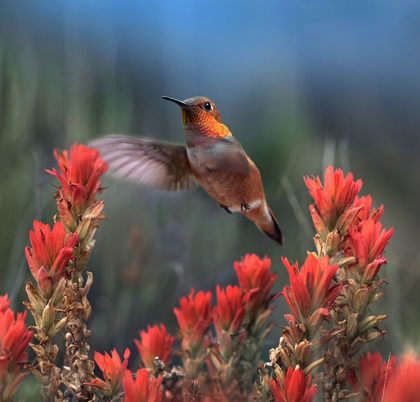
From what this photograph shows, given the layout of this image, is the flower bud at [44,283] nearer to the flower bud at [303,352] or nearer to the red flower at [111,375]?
the red flower at [111,375]

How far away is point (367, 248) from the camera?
348 mm

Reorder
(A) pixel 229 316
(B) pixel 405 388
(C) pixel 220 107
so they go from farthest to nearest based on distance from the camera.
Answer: (C) pixel 220 107 → (A) pixel 229 316 → (B) pixel 405 388

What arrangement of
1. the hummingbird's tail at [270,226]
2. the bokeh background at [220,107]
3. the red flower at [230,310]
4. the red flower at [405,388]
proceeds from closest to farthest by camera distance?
the red flower at [405,388] → the red flower at [230,310] → the hummingbird's tail at [270,226] → the bokeh background at [220,107]

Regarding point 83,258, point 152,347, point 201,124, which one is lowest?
point 152,347

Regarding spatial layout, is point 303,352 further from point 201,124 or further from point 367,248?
point 201,124

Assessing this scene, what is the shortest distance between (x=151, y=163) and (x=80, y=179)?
0.22m

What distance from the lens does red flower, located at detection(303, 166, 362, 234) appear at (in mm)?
349

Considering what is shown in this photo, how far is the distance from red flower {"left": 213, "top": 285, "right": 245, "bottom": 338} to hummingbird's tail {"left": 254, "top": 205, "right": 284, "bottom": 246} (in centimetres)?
14

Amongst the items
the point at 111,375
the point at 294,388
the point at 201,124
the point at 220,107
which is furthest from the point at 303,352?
the point at 220,107

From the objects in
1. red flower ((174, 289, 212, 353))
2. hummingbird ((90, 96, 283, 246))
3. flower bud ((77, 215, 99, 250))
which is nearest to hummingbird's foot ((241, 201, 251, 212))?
hummingbird ((90, 96, 283, 246))

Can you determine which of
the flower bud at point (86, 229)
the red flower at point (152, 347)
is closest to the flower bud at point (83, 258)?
the flower bud at point (86, 229)

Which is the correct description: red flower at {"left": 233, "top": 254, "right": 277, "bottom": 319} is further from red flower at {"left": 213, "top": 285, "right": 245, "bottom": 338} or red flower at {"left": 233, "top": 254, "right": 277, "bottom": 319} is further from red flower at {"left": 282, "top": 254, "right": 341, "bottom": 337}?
red flower at {"left": 282, "top": 254, "right": 341, "bottom": 337}

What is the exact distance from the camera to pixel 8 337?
0.30m

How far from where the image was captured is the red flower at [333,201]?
35 centimetres
